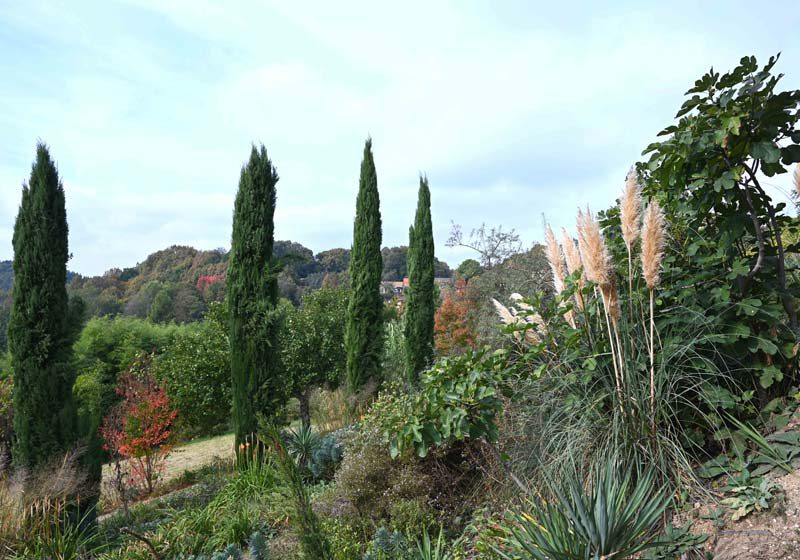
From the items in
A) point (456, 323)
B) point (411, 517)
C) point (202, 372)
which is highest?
point (456, 323)

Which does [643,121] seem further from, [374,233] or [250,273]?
[374,233]

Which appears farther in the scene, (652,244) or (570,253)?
(570,253)

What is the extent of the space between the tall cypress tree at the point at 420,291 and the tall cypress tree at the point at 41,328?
759 centimetres

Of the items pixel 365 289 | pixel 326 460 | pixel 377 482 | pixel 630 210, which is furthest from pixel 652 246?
pixel 365 289

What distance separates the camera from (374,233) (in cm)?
1155

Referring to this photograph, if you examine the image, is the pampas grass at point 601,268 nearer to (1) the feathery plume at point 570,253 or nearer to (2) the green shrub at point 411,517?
(1) the feathery plume at point 570,253

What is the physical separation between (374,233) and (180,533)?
806 centimetres

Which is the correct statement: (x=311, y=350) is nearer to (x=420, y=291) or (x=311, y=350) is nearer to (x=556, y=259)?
(x=420, y=291)

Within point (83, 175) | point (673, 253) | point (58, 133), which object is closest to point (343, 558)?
point (673, 253)

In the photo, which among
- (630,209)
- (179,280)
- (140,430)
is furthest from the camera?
(179,280)

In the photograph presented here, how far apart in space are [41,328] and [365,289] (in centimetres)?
631

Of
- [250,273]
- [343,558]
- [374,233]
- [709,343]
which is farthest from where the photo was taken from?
[374,233]

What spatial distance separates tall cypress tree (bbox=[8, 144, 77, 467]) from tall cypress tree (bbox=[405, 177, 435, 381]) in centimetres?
759

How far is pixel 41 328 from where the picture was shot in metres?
6.62
